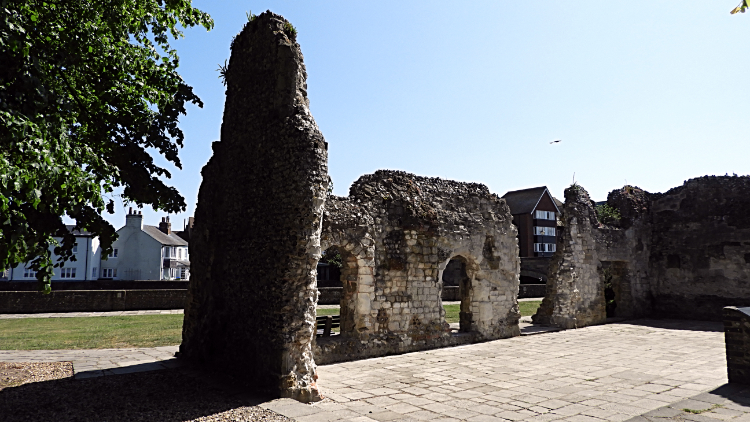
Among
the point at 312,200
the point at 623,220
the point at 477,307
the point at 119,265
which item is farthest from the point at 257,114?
the point at 119,265

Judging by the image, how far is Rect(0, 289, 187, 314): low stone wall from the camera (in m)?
19.7

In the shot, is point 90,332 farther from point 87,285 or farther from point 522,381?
point 87,285

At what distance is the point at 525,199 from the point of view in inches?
1891

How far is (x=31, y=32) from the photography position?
661cm

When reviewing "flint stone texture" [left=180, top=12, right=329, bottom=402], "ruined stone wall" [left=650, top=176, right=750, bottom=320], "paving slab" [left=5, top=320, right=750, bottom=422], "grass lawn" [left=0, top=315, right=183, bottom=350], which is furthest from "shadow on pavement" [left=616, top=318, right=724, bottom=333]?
"grass lawn" [left=0, top=315, right=183, bottom=350]

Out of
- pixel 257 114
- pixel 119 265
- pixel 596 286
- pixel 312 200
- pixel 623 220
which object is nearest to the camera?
pixel 312 200

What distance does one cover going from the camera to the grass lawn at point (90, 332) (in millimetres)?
11906

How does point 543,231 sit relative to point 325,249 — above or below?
above

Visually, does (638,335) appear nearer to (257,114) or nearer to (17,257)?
A: (257,114)

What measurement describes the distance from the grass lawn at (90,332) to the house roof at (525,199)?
35664 millimetres

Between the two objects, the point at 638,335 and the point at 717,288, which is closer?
the point at 638,335

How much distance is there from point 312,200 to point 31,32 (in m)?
4.46

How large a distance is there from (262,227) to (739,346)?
8.16 metres

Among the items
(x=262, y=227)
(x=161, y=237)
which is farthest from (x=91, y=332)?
(x=161, y=237)
